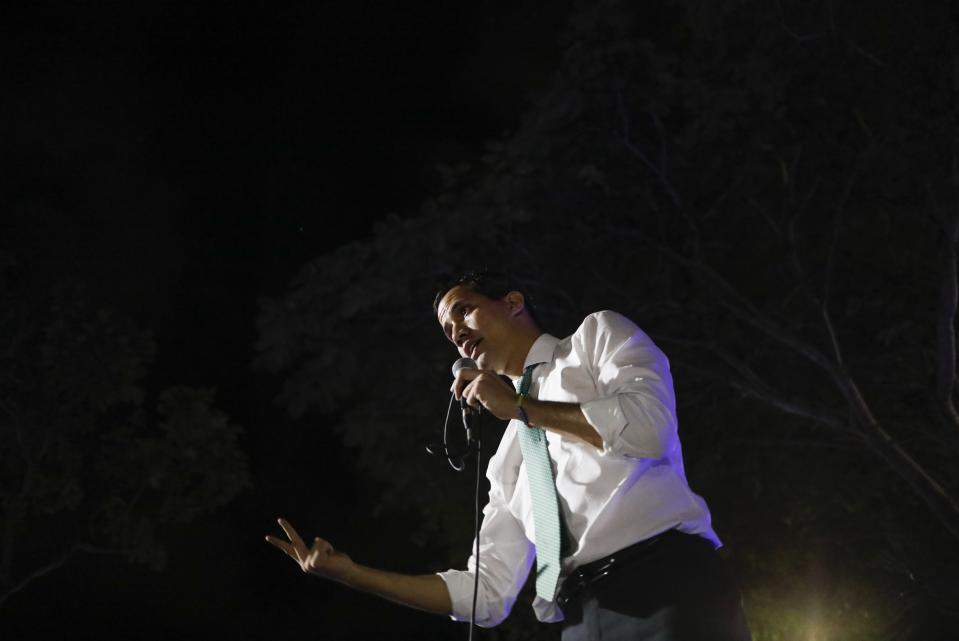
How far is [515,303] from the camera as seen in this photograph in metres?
2.90

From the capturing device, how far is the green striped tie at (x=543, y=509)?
2426 millimetres

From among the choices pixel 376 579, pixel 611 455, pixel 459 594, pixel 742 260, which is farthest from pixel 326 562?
pixel 742 260

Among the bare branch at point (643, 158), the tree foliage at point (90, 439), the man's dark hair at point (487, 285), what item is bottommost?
the tree foliage at point (90, 439)

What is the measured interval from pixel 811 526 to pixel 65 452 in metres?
7.24

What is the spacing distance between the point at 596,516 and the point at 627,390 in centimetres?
28

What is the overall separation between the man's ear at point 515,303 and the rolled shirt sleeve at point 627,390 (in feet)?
1.00

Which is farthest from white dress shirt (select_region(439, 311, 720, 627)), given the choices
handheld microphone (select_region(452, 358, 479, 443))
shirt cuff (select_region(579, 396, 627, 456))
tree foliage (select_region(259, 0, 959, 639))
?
tree foliage (select_region(259, 0, 959, 639))

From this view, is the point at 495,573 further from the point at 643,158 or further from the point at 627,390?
the point at 643,158

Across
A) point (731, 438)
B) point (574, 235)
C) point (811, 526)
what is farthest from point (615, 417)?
point (811, 526)

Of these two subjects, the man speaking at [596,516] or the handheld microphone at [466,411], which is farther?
the handheld microphone at [466,411]

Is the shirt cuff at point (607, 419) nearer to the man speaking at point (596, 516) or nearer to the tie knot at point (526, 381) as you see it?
the man speaking at point (596, 516)

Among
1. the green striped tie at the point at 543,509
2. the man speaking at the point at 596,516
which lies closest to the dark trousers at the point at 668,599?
the man speaking at the point at 596,516

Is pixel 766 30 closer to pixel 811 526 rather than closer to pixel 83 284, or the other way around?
pixel 811 526

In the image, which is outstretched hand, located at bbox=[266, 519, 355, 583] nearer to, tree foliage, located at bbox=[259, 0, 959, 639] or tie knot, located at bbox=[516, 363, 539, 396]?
tie knot, located at bbox=[516, 363, 539, 396]
